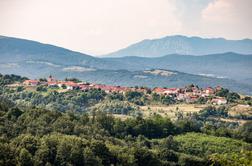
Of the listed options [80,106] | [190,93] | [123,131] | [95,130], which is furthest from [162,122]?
[190,93]

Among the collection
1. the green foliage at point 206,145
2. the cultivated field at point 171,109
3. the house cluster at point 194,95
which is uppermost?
the house cluster at point 194,95

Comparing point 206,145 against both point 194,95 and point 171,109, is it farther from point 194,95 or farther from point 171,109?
point 194,95

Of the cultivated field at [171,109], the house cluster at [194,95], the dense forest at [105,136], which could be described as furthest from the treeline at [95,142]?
the house cluster at [194,95]

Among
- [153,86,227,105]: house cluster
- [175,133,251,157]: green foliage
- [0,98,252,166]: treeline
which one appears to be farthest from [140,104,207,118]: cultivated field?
[175,133,251,157]: green foliage

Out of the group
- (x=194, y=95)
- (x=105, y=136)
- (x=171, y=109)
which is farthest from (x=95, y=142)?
(x=194, y=95)

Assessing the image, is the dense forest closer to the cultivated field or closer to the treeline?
the treeline

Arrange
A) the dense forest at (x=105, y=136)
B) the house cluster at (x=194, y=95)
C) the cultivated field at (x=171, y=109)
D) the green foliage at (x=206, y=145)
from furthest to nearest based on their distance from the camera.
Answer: the house cluster at (x=194, y=95), the cultivated field at (x=171, y=109), the green foliage at (x=206, y=145), the dense forest at (x=105, y=136)

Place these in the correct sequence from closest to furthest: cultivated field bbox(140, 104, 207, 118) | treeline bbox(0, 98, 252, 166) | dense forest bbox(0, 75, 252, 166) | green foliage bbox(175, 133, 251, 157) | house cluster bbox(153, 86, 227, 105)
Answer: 1. treeline bbox(0, 98, 252, 166)
2. dense forest bbox(0, 75, 252, 166)
3. green foliage bbox(175, 133, 251, 157)
4. cultivated field bbox(140, 104, 207, 118)
5. house cluster bbox(153, 86, 227, 105)

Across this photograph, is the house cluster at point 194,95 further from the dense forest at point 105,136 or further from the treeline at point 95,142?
the treeline at point 95,142

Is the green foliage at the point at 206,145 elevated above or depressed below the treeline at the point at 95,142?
below
